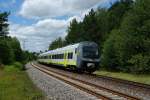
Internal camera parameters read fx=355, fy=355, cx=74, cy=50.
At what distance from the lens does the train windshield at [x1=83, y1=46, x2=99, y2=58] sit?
112 ft

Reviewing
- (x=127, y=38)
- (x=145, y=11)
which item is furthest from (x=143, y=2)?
(x=127, y=38)

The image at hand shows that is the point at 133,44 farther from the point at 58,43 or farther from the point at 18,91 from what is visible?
the point at 58,43

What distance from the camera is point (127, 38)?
37.6m

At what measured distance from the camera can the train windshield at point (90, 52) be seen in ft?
112

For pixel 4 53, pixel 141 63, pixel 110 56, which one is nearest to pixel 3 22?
pixel 4 53

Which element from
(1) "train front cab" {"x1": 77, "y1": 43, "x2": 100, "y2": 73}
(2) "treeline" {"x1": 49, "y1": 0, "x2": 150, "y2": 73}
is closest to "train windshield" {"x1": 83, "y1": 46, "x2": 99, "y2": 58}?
(1) "train front cab" {"x1": 77, "y1": 43, "x2": 100, "y2": 73}

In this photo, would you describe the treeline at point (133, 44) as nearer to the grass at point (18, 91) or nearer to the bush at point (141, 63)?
the bush at point (141, 63)

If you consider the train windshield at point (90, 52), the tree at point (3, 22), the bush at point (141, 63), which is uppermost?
the tree at point (3, 22)

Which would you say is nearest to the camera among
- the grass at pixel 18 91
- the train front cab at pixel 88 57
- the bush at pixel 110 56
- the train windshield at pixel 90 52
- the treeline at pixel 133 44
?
the grass at pixel 18 91

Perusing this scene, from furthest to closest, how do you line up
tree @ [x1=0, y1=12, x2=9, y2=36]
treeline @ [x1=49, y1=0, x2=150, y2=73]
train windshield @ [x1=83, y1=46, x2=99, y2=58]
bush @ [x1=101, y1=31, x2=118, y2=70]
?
1. tree @ [x1=0, y1=12, x2=9, y2=36]
2. bush @ [x1=101, y1=31, x2=118, y2=70]
3. treeline @ [x1=49, y1=0, x2=150, y2=73]
4. train windshield @ [x1=83, y1=46, x2=99, y2=58]

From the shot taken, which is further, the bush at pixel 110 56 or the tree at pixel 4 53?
the tree at pixel 4 53

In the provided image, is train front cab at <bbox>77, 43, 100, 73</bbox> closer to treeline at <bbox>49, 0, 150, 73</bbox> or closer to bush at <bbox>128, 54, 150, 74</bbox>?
treeline at <bbox>49, 0, 150, 73</bbox>

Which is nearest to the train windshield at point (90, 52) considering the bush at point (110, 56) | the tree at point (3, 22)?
the bush at point (110, 56)

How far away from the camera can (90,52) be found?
34469 mm
